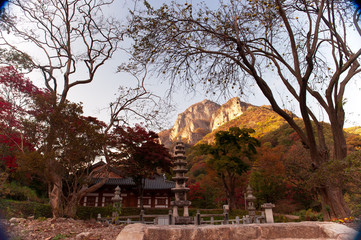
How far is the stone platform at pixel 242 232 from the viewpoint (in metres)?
2.87

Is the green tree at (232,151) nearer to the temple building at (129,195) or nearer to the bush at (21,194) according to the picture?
the temple building at (129,195)

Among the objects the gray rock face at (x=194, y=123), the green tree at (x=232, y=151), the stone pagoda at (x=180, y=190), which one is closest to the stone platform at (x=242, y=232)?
the stone pagoda at (x=180, y=190)

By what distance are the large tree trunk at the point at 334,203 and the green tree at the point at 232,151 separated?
423 inches

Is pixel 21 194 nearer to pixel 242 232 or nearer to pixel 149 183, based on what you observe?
pixel 149 183

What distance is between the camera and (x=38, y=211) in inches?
453

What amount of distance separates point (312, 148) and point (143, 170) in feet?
36.4

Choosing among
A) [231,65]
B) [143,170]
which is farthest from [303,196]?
[231,65]

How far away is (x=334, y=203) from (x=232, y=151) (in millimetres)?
11679

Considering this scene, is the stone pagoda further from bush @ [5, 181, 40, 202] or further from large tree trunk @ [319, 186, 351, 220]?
bush @ [5, 181, 40, 202]

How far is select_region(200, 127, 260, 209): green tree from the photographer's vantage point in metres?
17.2

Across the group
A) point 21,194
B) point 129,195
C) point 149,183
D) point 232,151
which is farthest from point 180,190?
point 21,194

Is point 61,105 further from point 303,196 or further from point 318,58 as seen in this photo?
point 303,196

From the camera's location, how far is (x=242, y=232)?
3111mm

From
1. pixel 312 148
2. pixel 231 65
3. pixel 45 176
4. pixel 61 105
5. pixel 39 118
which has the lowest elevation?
pixel 45 176
